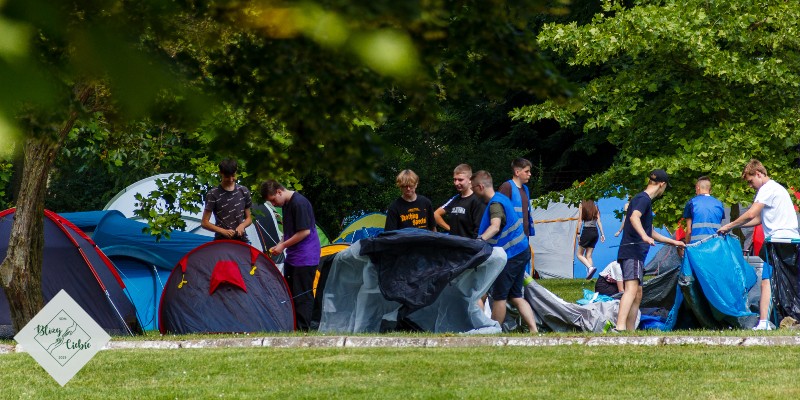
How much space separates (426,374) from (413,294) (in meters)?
2.59

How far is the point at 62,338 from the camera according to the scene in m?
7.26

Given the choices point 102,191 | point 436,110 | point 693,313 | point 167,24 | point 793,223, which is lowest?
point 102,191

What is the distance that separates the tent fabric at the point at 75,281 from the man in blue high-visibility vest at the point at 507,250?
12.2ft

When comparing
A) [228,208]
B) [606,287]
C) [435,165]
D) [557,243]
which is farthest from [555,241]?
[228,208]

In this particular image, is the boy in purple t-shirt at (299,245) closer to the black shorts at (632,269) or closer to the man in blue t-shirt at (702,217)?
the black shorts at (632,269)

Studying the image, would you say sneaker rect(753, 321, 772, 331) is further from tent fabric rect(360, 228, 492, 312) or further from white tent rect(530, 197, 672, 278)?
white tent rect(530, 197, 672, 278)

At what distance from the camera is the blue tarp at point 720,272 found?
10.2 metres

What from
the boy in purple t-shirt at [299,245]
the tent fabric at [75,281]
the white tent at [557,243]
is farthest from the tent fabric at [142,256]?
the white tent at [557,243]

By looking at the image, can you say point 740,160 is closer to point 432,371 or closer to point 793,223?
point 793,223

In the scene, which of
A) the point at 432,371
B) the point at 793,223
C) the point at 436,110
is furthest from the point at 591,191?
the point at 436,110

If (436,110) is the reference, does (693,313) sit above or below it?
below

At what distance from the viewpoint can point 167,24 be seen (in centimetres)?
232

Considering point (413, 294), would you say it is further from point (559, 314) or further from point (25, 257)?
point (25, 257)

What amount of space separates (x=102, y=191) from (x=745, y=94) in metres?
18.2
